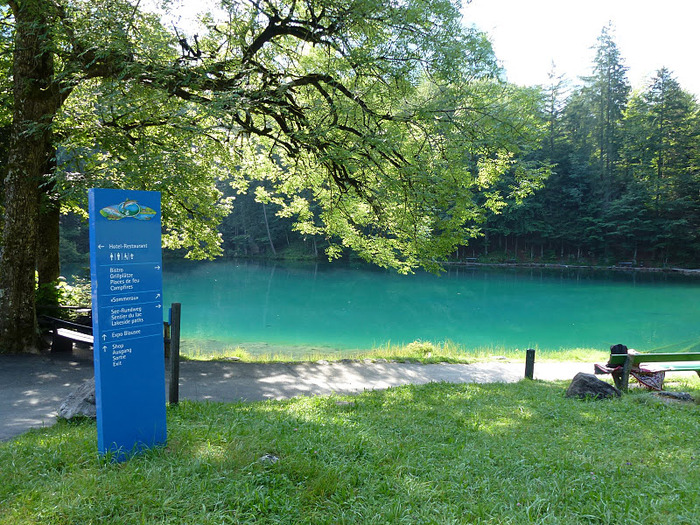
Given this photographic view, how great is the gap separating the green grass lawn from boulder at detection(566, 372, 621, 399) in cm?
107

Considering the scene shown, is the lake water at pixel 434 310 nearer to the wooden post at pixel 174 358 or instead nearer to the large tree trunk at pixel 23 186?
the large tree trunk at pixel 23 186

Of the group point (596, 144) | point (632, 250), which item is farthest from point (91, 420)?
point (596, 144)

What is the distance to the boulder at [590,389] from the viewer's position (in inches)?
255

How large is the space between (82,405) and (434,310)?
2132cm

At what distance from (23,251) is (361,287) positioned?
2611cm

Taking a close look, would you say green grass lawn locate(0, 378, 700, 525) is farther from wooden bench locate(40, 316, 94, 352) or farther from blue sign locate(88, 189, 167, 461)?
wooden bench locate(40, 316, 94, 352)

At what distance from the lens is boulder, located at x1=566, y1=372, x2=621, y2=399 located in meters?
6.48

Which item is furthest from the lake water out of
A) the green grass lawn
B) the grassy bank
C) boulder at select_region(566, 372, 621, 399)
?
the green grass lawn

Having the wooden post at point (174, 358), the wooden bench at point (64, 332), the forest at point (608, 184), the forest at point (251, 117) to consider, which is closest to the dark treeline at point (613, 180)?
the forest at point (608, 184)

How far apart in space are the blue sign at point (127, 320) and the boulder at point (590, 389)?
221 inches

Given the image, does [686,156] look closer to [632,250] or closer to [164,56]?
[632,250]

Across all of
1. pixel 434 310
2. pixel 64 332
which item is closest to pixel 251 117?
pixel 64 332

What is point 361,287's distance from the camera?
33562mm

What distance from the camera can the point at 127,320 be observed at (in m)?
3.63
